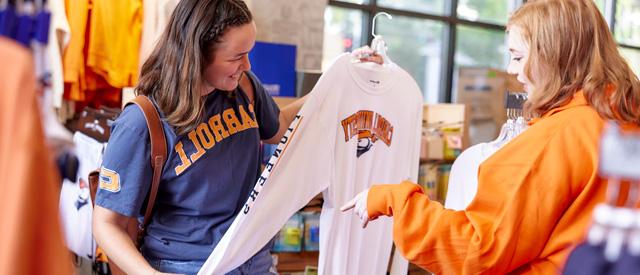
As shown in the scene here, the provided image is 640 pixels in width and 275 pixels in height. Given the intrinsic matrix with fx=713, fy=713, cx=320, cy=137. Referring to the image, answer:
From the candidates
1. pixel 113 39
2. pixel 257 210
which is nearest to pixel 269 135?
pixel 257 210

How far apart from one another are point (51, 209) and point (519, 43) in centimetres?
125

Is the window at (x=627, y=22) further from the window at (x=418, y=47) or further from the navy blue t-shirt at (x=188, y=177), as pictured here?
the navy blue t-shirt at (x=188, y=177)

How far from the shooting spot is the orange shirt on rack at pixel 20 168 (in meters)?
0.86

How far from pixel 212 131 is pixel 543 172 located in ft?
3.10

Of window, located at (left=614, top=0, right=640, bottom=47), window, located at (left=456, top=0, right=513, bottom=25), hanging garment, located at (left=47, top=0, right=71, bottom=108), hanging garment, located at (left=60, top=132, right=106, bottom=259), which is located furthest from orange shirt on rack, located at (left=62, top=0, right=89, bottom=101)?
window, located at (left=614, top=0, right=640, bottom=47)

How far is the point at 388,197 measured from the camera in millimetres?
1756

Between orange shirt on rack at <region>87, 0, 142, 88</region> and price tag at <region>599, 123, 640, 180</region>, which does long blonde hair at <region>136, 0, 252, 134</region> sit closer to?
price tag at <region>599, 123, 640, 180</region>

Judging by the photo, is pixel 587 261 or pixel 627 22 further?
pixel 627 22

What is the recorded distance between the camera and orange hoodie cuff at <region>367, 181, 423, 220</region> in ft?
5.67

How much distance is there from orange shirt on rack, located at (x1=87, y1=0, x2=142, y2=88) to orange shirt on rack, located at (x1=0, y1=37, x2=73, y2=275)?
341 cm

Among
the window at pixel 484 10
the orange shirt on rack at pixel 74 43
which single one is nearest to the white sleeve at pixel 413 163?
the orange shirt on rack at pixel 74 43

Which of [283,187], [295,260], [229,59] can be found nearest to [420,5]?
[295,260]

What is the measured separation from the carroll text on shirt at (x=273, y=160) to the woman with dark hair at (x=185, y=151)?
44 millimetres

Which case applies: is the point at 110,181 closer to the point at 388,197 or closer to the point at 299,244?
the point at 388,197
